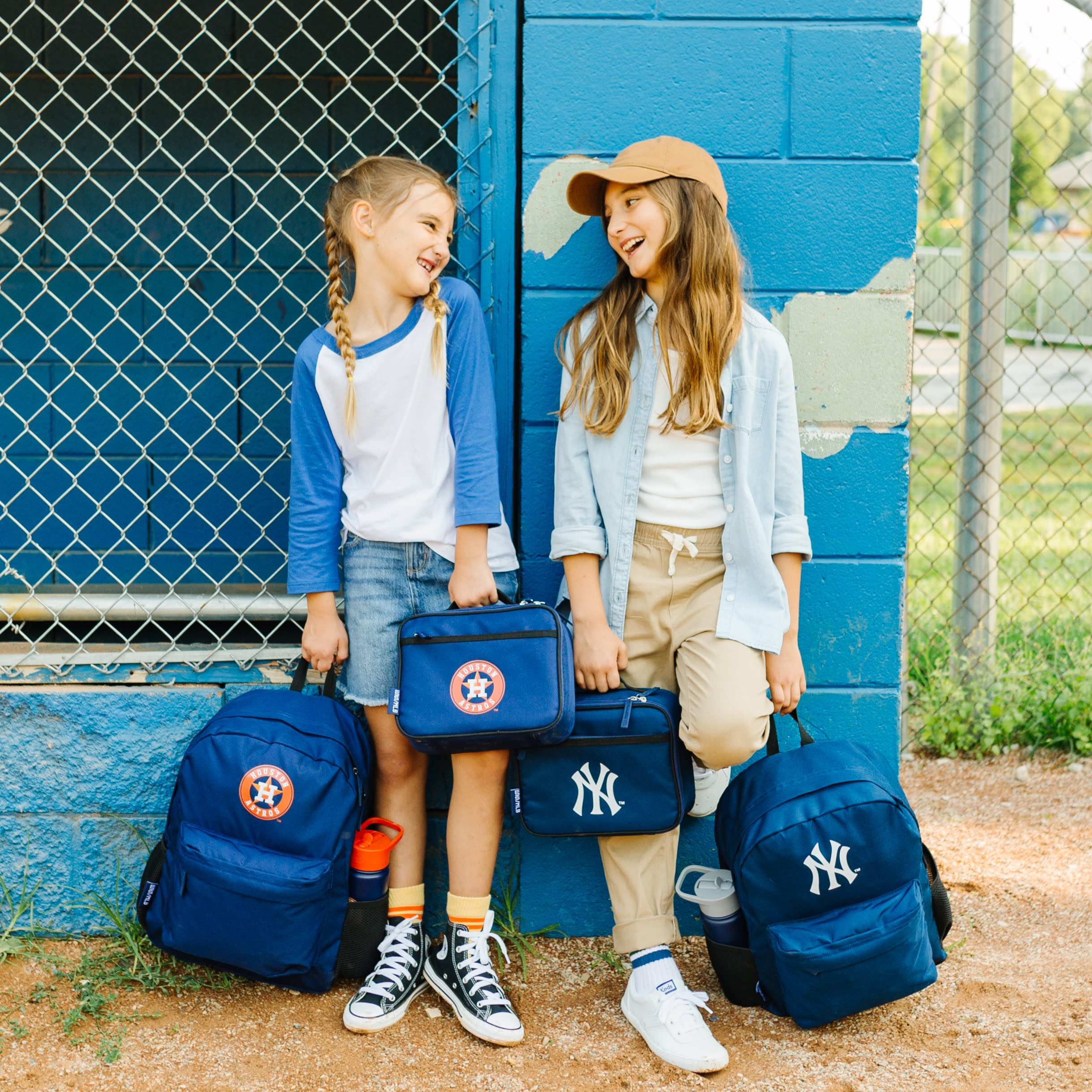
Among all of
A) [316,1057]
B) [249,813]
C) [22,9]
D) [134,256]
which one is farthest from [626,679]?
[22,9]

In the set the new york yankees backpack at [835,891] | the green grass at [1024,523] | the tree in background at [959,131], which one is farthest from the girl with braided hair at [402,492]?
the green grass at [1024,523]

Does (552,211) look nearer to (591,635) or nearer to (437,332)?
(437,332)

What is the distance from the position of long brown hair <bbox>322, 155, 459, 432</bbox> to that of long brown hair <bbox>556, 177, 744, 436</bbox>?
1.09 ft

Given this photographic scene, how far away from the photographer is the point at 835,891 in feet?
7.23

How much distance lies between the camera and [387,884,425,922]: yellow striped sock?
255 centimetres

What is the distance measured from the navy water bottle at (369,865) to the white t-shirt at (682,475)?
0.91 m

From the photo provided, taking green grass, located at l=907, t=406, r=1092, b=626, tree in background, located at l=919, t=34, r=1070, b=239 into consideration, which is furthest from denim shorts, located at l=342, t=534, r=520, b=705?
green grass, located at l=907, t=406, r=1092, b=626

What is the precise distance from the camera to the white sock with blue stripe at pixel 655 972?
2365 mm

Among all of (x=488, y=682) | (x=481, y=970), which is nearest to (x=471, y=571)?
(x=488, y=682)

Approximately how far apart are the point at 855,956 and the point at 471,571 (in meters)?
1.06

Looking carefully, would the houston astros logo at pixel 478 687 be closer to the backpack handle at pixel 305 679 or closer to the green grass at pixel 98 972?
the backpack handle at pixel 305 679

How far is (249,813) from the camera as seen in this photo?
7.57 ft

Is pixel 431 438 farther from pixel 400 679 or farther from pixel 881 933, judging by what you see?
pixel 881 933

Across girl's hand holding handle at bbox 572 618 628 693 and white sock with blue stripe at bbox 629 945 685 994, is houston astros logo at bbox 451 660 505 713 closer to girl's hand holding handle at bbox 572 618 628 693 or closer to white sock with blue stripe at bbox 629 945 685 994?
girl's hand holding handle at bbox 572 618 628 693
